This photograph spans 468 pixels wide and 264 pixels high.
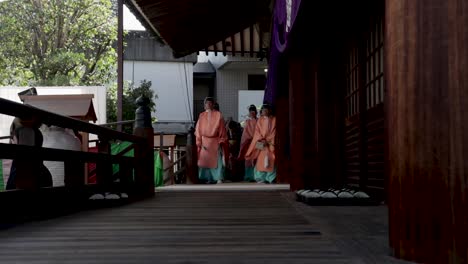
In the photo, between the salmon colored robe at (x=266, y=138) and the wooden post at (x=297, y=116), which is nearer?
the wooden post at (x=297, y=116)

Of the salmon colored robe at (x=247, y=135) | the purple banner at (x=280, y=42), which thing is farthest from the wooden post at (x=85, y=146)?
the salmon colored robe at (x=247, y=135)

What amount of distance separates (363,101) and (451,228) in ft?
10.7

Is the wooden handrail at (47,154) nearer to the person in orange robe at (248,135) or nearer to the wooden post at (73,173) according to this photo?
the wooden post at (73,173)

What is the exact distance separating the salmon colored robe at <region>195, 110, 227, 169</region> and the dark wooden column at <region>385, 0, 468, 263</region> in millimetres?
8082

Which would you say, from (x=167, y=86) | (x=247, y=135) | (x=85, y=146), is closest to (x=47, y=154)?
(x=85, y=146)

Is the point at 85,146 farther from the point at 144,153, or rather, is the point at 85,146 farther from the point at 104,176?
the point at 104,176

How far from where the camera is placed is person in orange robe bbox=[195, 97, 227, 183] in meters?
10.0

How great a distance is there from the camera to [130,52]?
21406mm

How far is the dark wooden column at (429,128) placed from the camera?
5.61ft

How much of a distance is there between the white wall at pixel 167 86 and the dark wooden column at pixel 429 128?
19861 millimetres

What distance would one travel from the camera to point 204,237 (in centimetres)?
253

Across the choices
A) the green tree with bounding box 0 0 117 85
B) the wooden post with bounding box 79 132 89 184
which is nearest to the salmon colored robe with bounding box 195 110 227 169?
the wooden post with bounding box 79 132 89 184

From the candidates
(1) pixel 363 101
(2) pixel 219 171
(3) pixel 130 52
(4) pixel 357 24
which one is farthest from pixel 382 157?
(3) pixel 130 52

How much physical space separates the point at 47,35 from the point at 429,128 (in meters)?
14.6
